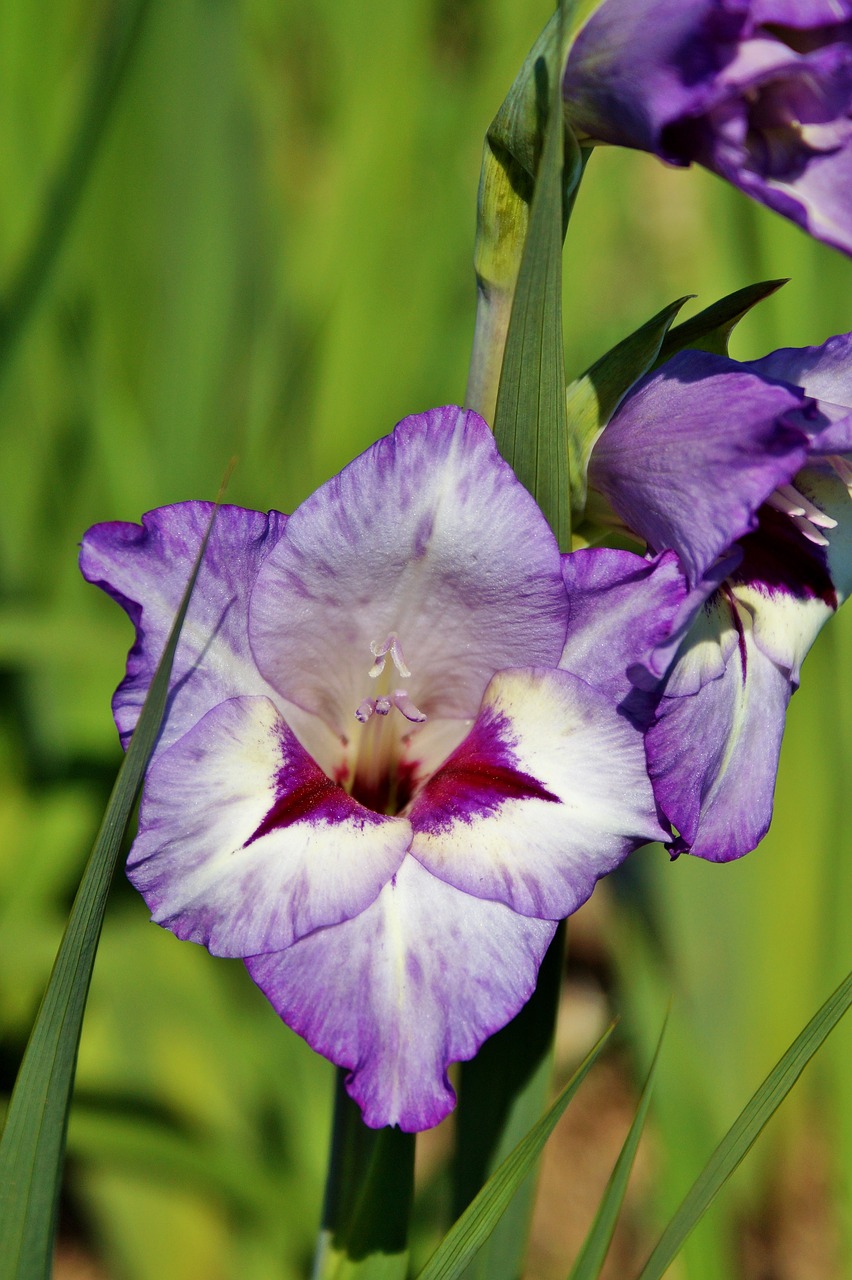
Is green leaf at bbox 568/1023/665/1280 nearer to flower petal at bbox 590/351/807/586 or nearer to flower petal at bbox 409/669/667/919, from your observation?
flower petal at bbox 409/669/667/919

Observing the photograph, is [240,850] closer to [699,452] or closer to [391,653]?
[391,653]

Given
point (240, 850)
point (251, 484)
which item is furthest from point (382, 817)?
point (251, 484)

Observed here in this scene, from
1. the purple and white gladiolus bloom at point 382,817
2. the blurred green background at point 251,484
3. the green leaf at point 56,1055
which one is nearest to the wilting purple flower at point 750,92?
the purple and white gladiolus bloom at point 382,817

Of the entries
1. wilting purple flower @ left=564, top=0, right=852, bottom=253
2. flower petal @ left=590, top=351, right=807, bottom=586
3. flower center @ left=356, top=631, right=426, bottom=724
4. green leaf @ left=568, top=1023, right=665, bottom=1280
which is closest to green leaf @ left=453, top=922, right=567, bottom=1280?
green leaf @ left=568, top=1023, right=665, bottom=1280

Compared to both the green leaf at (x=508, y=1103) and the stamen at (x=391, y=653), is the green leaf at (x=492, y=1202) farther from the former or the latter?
the stamen at (x=391, y=653)

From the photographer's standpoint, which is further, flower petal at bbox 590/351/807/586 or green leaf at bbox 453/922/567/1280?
green leaf at bbox 453/922/567/1280
